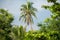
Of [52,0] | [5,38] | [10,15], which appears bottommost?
[5,38]

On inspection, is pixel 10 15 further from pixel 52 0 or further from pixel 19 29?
pixel 52 0

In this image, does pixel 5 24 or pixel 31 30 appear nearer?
pixel 31 30

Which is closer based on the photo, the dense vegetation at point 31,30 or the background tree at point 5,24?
the dense vegetation at point 31,30

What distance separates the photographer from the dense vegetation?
2403cm

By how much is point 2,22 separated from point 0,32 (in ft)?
9.32

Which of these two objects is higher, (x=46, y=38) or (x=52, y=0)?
(x=52, y=0)

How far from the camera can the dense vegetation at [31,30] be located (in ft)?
78.8

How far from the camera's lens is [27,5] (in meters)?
56.2

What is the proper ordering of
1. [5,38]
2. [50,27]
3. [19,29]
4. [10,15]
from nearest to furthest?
[50,27] < [19,29] < [5,38] < [10,15]

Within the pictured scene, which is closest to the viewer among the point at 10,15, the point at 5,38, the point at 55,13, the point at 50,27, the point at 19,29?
the point at 55,13

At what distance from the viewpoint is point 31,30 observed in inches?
1484

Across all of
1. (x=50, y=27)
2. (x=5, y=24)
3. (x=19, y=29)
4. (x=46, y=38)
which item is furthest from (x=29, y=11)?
(x=46, y=38)

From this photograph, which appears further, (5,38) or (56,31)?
(5,38)

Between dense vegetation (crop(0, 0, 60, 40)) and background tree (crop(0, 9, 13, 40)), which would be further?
background tree (crop(0, 9, 13, 40))
